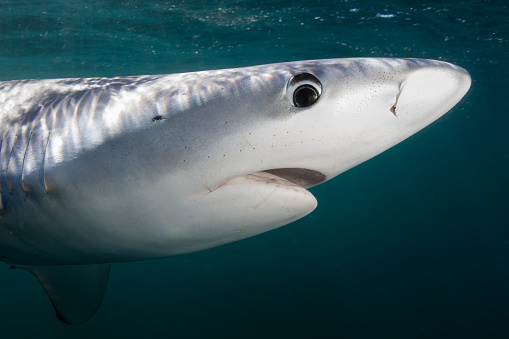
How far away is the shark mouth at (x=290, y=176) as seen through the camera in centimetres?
156

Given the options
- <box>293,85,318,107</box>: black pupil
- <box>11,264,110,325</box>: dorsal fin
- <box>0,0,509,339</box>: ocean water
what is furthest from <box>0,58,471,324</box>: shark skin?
<box>0,0,509,339</box>: ocean water

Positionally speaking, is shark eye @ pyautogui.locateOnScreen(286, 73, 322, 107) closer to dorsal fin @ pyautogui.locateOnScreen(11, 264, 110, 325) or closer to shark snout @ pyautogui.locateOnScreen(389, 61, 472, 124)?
shark snout @ pyautogui.locateOnScreen(389, 61, 472, 124)

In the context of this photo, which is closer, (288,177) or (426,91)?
(426,91)

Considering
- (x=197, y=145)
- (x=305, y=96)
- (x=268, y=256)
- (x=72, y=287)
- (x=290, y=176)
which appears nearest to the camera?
(x=305, y=96)

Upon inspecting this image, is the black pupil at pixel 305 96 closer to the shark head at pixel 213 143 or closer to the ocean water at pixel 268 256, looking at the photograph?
the shark head at pixel 213 143

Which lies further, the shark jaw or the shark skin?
the shark jaw

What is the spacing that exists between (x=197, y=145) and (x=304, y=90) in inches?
22.4

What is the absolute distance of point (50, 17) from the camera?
422 inches

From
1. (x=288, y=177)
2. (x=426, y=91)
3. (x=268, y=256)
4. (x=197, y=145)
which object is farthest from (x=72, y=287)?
(x=268, y=256)

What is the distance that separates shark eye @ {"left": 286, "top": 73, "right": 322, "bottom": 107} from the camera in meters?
1.30

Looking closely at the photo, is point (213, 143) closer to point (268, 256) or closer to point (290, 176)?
point (290, 176)

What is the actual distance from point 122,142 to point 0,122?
35.1 inches

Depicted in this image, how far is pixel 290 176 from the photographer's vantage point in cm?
166

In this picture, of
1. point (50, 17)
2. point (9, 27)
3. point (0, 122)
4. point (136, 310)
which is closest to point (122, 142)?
point (0, 122)
